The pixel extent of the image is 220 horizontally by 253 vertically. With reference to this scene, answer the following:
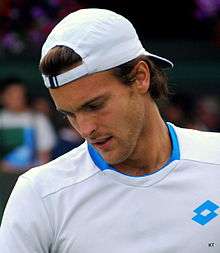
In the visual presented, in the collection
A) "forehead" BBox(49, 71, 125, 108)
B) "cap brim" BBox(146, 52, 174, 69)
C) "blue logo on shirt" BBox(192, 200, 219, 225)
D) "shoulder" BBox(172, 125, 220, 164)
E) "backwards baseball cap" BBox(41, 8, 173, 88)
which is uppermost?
"backwards baseball cap" BBox(41, 8, 173, 88)

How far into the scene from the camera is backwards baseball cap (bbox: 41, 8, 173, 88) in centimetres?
287

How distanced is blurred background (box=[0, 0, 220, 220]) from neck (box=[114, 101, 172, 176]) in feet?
12.3

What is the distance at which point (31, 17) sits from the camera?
7.23 meters

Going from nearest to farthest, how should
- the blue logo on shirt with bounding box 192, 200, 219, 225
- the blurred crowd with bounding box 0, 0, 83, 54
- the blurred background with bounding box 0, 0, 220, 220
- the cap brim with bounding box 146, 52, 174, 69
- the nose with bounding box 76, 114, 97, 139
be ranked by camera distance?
the nose with bounding box 76, 114, 97, 139
the blue logo on shirt with bounding box 192, 200, 219, 225
the cap brim with bounding box 146, 52, 174, 69
the blurred crowd with bounding box 0, 0, 83, 54
the blurred background with bounding box 0, 0, 220, 220

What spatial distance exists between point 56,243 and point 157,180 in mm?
380

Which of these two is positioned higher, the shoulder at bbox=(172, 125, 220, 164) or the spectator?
the shoulder at bbox=(172, 125, 220, 164)

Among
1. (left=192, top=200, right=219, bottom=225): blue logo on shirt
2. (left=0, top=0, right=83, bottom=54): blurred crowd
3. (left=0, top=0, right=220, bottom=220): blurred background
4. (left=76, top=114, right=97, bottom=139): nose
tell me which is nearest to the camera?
(left=76, top=114, right=97, bottom=139): nose

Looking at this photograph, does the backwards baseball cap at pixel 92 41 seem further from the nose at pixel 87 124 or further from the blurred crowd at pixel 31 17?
the blurred crowd at pixel 31 17

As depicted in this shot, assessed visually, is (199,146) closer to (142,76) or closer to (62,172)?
(142,76)

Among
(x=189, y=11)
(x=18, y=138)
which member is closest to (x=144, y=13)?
(x=189, y=11)

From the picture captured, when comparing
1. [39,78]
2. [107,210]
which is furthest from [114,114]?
[39,78]

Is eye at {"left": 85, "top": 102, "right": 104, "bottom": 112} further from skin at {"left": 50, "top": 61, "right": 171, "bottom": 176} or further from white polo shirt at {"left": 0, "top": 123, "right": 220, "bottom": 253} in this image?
white polo shirt at {"left": 0, "top": 123, "right": 220, "bottom": 253}

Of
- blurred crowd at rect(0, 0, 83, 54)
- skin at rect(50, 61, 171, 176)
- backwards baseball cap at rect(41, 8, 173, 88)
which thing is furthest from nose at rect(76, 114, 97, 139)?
blurred crowd at rect(0, 0, 83, 54)

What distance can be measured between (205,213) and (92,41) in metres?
0.63
